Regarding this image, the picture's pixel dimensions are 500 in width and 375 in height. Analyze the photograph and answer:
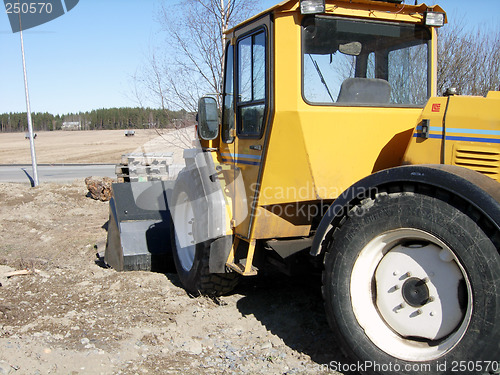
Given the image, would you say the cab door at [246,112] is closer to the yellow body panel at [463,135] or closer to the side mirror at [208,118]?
the side mirror at [208,118]

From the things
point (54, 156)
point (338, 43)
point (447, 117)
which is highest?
point (338, 43)

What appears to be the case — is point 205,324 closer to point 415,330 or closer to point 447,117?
point 415,330

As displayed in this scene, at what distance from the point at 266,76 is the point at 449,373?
7.08 ft

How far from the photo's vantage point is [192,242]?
4715mm

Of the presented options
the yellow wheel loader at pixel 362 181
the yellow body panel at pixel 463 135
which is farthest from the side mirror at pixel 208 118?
the yellow body panel at pixel 463 135

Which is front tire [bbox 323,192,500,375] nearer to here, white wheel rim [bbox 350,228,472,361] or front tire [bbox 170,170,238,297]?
white wheel rim [bbox 350,228,472,361]

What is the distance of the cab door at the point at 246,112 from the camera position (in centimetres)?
338

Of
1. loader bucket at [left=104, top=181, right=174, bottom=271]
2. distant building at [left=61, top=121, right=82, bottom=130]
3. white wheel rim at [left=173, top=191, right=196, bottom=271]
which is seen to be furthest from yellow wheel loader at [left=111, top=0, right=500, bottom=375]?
Result: distant building at [left=61, top=121, right=82, bottom=130]

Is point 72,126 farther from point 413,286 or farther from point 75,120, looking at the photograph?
point 413,286

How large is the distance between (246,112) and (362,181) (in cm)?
126

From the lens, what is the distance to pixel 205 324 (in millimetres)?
3957

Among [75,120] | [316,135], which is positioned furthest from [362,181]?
[75,120]

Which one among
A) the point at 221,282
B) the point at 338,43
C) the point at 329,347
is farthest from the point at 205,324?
the point at 338,43

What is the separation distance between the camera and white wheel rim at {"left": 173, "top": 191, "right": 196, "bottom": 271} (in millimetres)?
4801
